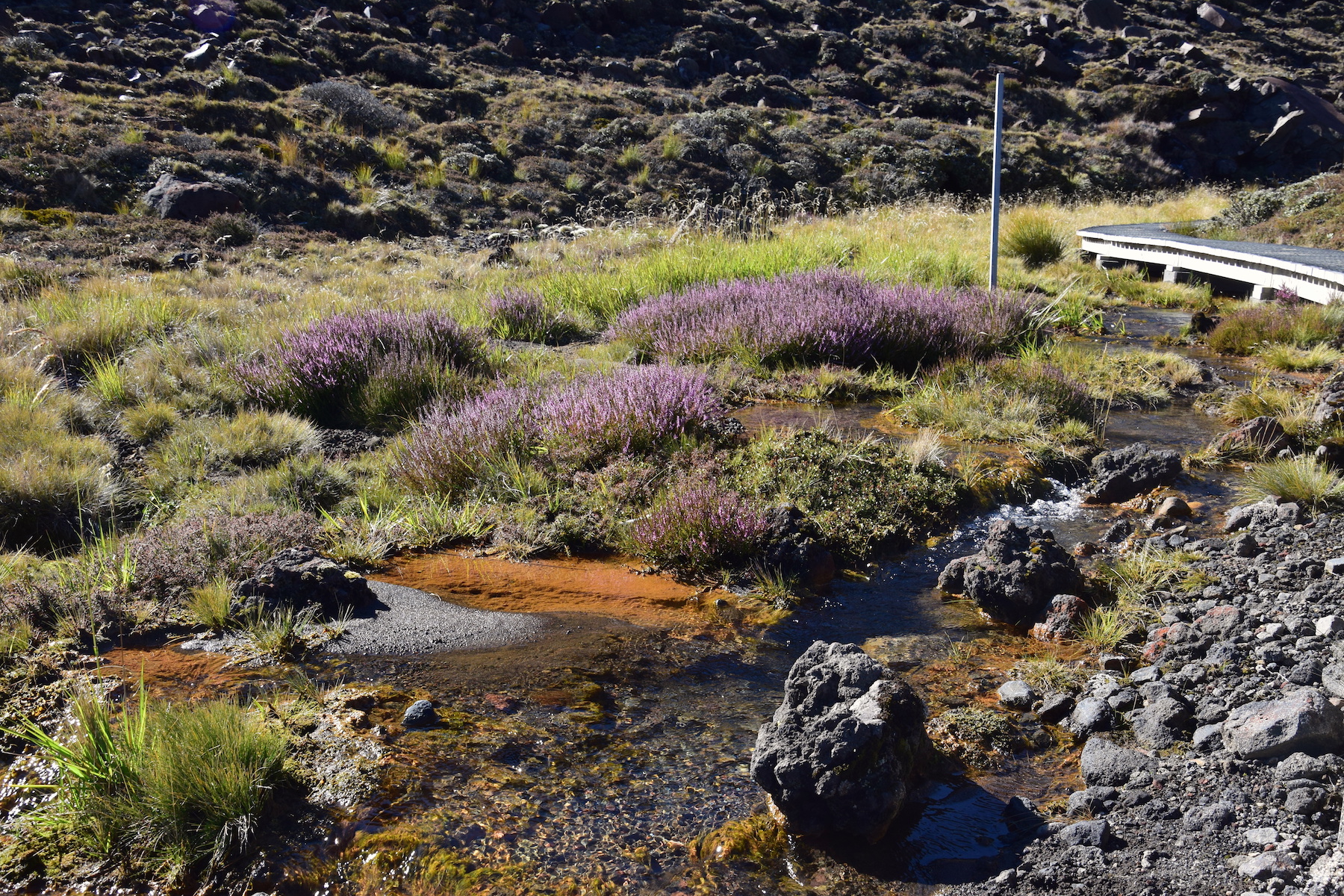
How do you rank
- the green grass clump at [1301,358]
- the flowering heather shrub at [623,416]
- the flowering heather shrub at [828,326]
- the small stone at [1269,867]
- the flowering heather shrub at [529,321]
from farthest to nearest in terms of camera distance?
the flowering heather shrub at [529,321], the green grass clump at [1301,358], the flowering heather shrub at [828,326], the flowering heather shrub at [623,416], the small stone at [1269,867]

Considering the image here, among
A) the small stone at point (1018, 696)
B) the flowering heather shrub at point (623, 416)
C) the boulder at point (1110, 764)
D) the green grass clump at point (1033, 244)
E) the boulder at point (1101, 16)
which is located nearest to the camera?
the boulder at point (1110, 764)

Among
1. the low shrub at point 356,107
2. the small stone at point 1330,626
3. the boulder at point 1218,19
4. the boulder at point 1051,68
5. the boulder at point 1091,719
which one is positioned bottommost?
the boulder at point 1091,719

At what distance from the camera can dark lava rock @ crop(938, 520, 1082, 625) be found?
13.6 feet

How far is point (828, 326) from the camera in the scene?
27.1 ft

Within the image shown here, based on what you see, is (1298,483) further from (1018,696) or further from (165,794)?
(165,794)

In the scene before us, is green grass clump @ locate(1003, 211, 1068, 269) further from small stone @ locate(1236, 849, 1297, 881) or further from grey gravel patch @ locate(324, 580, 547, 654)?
small stone @ locate(1236, 849, 1297, 881)

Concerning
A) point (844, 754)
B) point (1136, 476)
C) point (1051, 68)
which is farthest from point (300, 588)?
point (1051, 68)

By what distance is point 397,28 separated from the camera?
33.1 meters

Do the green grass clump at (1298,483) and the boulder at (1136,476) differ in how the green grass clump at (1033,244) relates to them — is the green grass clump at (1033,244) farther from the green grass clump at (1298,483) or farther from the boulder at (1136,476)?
the green grass clump at (1298,483)

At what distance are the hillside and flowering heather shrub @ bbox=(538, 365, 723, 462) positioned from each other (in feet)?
29.2

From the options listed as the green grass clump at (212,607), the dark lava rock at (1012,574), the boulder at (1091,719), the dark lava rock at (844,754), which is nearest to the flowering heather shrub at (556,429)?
the green grass clump at (212,607)

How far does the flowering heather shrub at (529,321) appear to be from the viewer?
9.71m

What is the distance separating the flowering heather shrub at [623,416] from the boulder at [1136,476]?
2.59 meters

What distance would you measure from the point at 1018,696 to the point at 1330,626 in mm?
1169
